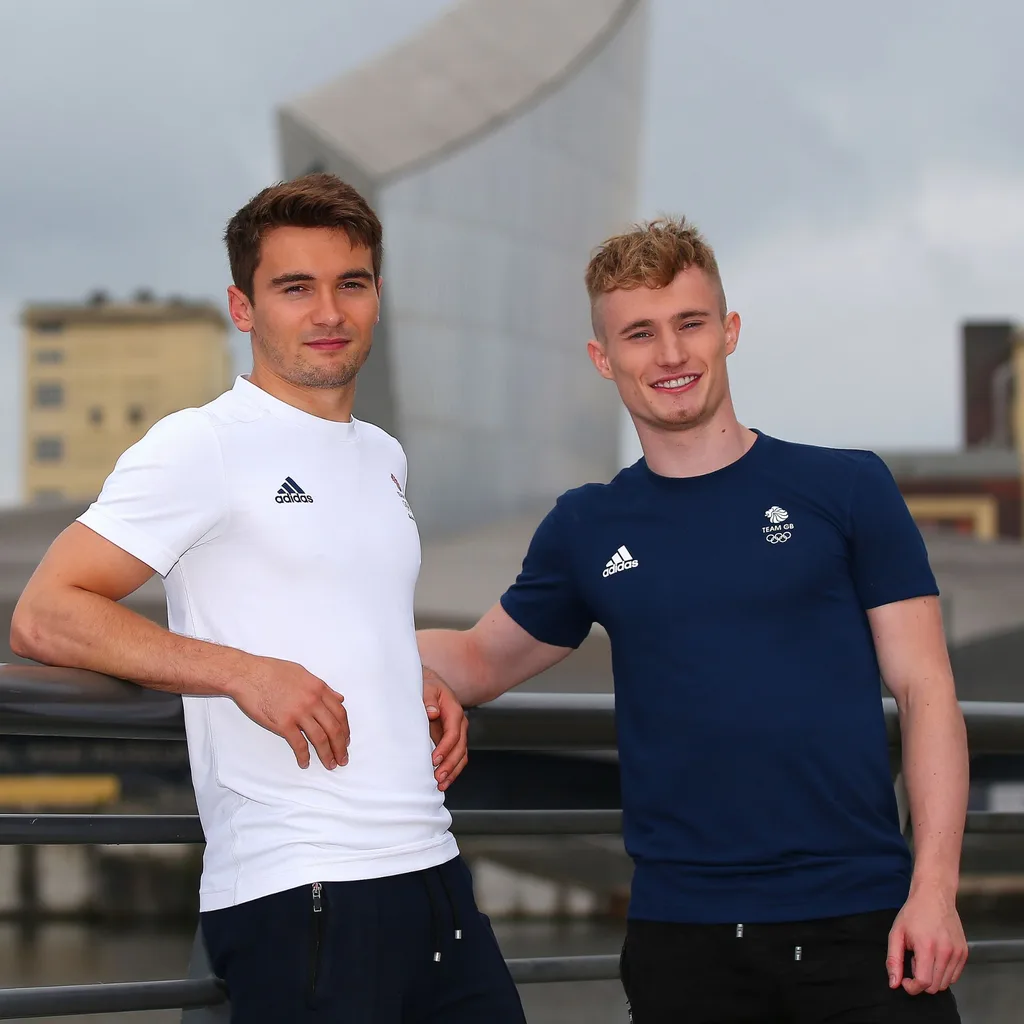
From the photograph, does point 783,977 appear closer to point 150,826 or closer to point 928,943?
point 928,943

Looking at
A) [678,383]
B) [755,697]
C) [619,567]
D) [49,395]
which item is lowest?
[755,697]

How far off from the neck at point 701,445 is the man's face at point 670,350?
0.02 m

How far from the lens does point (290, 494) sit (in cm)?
211

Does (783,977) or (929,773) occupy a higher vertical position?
(929,773)

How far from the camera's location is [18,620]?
2008 millimetres

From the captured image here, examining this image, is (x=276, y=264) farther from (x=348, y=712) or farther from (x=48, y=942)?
(x=48, y=942)

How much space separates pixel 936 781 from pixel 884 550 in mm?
381

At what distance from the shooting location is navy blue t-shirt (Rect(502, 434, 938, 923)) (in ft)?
6.97

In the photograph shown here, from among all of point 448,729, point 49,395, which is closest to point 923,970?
point 448,729

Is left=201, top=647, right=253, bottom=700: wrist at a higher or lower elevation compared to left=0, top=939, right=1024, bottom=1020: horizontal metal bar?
higher

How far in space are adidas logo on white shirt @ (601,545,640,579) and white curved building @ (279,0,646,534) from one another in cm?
2253

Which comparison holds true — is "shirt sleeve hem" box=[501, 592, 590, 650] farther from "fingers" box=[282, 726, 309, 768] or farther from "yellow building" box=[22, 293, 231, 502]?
"yellow building" box=[22, 293, 231, 502]

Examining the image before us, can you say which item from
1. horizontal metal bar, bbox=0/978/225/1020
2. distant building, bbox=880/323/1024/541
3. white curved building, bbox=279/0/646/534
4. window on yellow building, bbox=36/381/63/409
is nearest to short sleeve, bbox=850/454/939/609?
horizontal metal bar, bbox=0/978/225/1020

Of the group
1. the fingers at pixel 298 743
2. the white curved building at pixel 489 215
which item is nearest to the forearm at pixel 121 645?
the fingers at pixel 298 743
